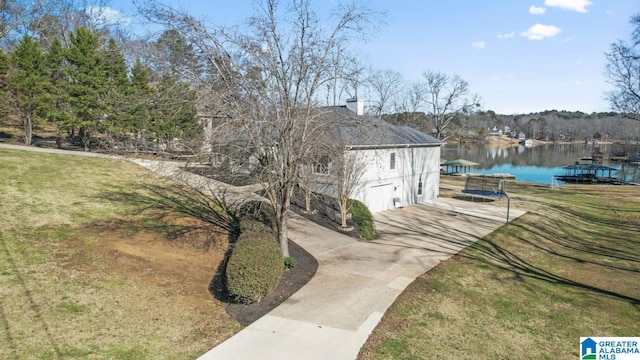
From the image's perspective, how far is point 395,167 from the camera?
2223 centimetres

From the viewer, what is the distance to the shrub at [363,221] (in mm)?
15327

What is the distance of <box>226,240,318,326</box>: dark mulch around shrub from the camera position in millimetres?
7968

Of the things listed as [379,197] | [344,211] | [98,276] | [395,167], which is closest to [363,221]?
[344,211]

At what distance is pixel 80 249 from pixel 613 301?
14304 mm

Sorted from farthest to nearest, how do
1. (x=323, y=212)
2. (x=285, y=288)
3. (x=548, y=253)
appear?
(x=323, y=212)
(x=548, y=253)
(x=285, y=288)

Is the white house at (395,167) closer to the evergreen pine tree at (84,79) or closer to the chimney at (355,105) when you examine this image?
the chimney at (355,105)

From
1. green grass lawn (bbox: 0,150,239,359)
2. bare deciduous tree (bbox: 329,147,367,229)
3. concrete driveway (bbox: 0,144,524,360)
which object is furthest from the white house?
green grass lawn (bbox: 0,150,239,359)

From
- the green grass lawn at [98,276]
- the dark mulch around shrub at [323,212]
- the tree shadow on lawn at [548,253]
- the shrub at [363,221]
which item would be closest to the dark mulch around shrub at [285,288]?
the green grass lawn at [98,276]

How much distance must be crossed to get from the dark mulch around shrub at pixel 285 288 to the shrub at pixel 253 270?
6.8 inches

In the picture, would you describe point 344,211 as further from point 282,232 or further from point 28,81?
point 28,81

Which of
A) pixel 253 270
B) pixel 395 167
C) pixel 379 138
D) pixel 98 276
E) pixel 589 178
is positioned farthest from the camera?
pixel 589 178

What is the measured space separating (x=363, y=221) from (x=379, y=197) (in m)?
5.91

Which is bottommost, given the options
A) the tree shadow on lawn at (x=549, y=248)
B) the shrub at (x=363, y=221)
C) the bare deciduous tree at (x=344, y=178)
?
the tree shadow on lawn at (x=549, y=248)

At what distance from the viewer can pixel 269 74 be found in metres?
9.73
